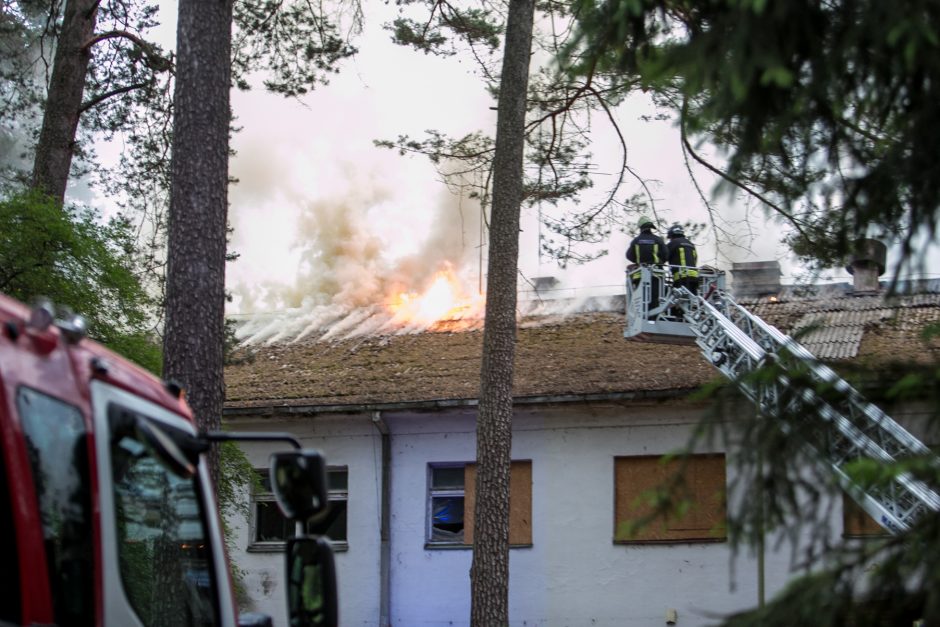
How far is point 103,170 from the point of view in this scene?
656 inches

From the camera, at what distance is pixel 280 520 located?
770 inches

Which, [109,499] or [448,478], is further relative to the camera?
[448,478]

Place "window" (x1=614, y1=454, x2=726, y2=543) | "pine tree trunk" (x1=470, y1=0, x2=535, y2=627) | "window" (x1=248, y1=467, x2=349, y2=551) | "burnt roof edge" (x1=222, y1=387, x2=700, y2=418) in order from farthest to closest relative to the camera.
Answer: "window" (x1=248, y1=467, x2=349, y2=551) → "burnt roof edge" (x1=222, y1=387, x2=700, y2=418) → "window" (x1=614, y1=454, x2=726, y2=543) → "pine tree trunk" (x1=470, y1=0, x2=535, y2=627)

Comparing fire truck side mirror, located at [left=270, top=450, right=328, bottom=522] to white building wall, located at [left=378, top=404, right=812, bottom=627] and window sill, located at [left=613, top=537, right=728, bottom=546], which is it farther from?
window sill, located at [left=613, top=537, right=728, bottom=546]

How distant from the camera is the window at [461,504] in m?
18.0

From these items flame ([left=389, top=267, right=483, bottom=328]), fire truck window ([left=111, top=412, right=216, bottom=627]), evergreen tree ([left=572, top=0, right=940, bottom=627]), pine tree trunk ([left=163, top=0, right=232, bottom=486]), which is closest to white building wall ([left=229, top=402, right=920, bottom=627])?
flame ([left=389, top=267, right=483, bottom=328])

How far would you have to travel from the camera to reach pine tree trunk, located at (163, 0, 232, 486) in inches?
365

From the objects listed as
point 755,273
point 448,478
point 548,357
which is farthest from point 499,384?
point 755,273

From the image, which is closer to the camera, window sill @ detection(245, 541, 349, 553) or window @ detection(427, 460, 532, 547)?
window @ detection(427, 460, 532, 547)

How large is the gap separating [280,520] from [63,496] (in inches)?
635

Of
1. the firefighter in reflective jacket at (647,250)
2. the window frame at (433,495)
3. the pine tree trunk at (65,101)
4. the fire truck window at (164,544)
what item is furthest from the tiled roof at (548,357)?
the fire truck window at (164,544)

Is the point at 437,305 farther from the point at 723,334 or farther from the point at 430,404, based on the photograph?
the point at 723,334

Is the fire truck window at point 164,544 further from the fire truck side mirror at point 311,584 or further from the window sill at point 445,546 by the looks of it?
the window sill at point 445,546

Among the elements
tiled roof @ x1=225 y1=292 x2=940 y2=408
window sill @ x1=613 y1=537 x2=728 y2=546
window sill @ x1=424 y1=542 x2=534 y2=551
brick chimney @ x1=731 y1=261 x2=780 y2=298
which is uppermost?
brick chimney @ x1=731 y1=261 x2=780 y2=298
